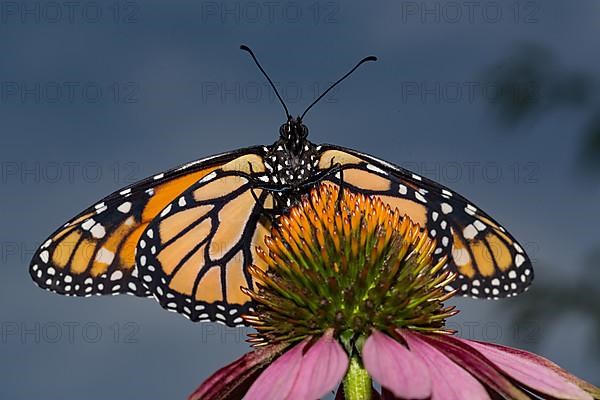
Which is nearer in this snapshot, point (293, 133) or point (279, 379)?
point (279, 379)

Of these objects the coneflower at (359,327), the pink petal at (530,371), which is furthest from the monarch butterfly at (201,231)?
the pink petal at (530,371)

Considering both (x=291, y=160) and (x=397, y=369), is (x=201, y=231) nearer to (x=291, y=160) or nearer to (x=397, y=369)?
(x=291, y=160)

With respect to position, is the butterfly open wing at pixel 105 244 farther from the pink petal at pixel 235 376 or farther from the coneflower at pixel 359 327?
the pink petal at pixel 235 376

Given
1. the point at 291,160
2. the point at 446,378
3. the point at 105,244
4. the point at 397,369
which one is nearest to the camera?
the point at 397,369

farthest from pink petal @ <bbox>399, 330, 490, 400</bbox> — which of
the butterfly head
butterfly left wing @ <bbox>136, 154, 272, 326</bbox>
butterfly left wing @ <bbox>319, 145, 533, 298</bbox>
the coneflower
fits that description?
butterfly left wing @ <bbox>136, 154, 272, 326</bbox>

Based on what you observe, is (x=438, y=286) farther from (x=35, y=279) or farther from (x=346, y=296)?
(x=35, y=279)

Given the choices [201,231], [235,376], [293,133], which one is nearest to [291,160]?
[293,133]
